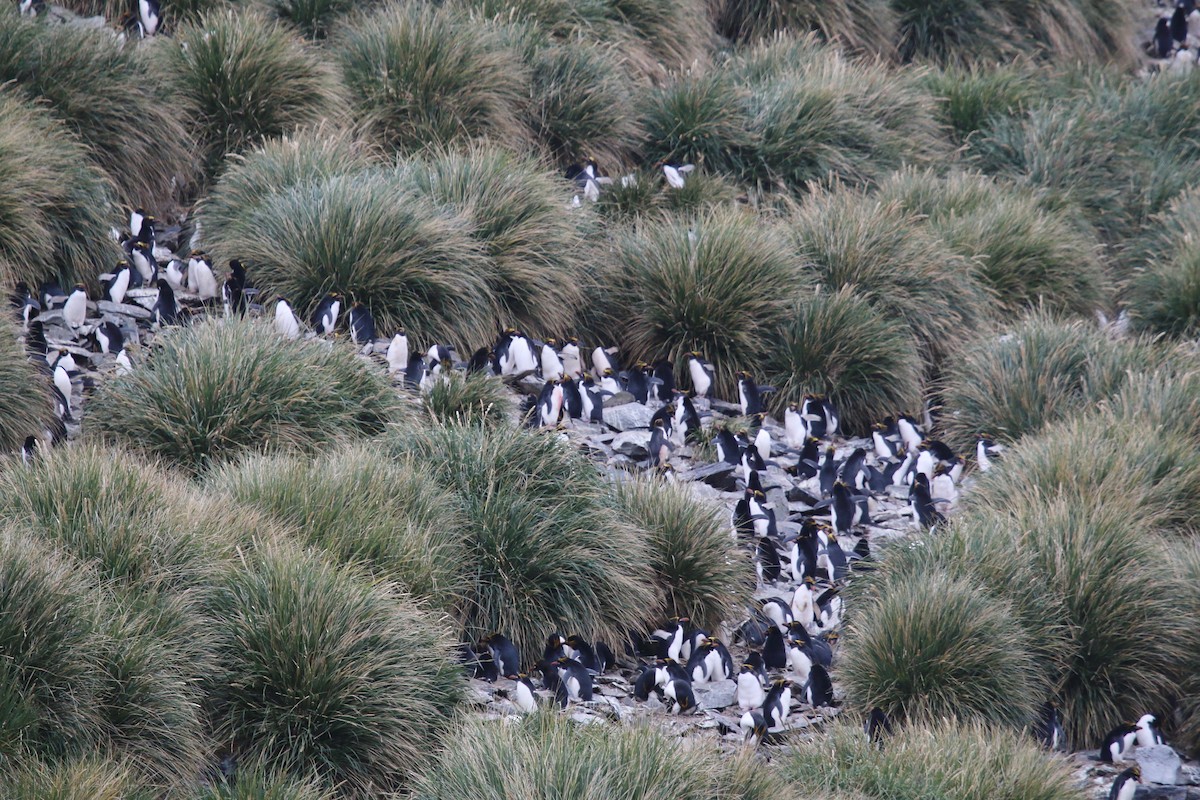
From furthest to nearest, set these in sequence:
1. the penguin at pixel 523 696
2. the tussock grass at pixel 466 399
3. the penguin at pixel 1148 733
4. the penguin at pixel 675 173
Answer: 1. the penguin at pixel 675 173
2. the tussock grass at pixel 466 399
3. the penguin at pixel 1148 733
4. the penguin at pixel 523 696

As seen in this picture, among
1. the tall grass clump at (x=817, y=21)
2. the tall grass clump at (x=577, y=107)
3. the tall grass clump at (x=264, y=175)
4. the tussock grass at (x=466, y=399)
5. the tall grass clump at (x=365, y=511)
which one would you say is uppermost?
the tall grass clump at (x=817, y=21)

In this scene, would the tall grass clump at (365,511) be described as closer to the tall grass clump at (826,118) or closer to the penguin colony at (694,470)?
the penguin colony at (694,470)

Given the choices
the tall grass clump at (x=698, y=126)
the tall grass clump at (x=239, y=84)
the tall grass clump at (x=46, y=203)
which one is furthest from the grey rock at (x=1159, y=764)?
the tall grass clump at (x=239, y=84)

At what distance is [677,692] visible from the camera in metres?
8.64

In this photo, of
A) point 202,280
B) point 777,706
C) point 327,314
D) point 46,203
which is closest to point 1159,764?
point 777,706

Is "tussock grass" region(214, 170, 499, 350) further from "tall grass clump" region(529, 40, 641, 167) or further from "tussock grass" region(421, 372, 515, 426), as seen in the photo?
"tall grass clump" region(529, 40, 641, 167)

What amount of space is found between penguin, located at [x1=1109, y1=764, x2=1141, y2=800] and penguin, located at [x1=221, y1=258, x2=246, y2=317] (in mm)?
7452

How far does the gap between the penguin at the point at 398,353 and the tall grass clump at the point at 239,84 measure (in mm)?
3355

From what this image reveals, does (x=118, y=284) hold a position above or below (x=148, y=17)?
below

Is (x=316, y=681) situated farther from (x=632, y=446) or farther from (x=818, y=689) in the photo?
(x=632, y=446)

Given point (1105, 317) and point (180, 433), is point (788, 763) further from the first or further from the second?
point (1105, 317)

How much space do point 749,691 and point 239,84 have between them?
8.09m

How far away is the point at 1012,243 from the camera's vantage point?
14.9 meters

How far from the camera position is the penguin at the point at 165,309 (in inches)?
429
